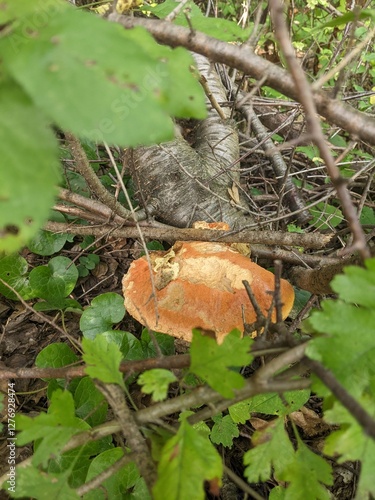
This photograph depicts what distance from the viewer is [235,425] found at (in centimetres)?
255

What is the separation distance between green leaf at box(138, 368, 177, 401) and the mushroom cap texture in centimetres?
80

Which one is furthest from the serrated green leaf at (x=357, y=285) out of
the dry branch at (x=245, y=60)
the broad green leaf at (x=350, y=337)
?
the dry branch at (x=245, y=60)

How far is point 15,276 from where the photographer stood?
301 centimetres

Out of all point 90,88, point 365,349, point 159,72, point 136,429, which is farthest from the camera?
point 136,429

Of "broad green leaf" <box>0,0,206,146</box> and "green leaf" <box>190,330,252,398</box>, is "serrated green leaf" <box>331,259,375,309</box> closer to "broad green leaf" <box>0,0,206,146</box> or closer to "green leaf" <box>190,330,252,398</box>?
"green leaf" <box>190,330,252,398</box>

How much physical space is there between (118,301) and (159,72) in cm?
214

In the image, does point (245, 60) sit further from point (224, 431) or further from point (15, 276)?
point (15, 276)

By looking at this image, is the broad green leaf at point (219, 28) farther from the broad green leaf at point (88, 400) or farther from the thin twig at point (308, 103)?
the broad green leaf at point (88, 400)

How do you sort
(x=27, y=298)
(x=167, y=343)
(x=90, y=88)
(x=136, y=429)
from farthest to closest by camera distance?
(x=27, y=298), (x=167, y=343), (x=136, y=429), (x=90, y=88)

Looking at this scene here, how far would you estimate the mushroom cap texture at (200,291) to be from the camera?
2.33 meters

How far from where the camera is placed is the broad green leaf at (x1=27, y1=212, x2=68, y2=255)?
3133 mm

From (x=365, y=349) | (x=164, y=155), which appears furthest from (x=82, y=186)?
(x=365, y=349)

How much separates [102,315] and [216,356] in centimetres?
160

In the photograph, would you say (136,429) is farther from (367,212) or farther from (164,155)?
(367,212)
